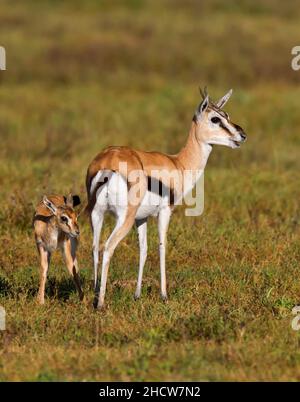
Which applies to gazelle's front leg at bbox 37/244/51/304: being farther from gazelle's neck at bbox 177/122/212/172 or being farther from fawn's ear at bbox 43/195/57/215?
gazelle's neck at bbox 177/122/212/172

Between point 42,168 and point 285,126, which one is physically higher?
point 285,126

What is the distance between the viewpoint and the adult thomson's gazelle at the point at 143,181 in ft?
26.3

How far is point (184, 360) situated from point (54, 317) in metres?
1.60

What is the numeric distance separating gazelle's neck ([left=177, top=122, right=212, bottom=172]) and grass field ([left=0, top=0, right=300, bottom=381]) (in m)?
1.08

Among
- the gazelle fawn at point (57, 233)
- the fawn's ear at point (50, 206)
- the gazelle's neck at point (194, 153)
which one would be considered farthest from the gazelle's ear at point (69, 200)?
the gazelle's neck at point (194, 153)

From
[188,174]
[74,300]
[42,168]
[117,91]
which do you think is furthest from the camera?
[117,91]

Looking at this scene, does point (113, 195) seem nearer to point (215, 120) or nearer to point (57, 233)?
point (57, 233)

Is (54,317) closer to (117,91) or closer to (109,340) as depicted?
(109,340)

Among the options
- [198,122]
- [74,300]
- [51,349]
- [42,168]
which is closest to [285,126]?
[42,168]

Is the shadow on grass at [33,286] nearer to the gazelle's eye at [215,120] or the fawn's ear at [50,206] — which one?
the fawn's ear at [50,206]

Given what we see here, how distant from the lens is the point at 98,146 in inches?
607

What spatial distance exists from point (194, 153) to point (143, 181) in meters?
1.00

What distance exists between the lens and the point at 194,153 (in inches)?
357

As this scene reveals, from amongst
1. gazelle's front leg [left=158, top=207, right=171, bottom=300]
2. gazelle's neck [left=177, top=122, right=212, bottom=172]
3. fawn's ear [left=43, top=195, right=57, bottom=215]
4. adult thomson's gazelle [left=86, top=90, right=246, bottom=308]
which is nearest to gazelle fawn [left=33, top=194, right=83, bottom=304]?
fawn's ear [left=43, top=195, right=57, bottom=215]
